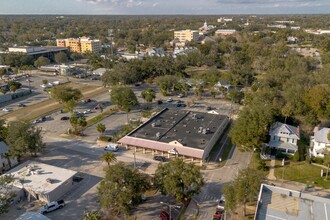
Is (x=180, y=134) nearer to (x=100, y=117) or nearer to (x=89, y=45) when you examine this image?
(x=100, y=117)

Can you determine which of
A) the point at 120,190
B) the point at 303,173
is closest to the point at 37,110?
the point at 120,190

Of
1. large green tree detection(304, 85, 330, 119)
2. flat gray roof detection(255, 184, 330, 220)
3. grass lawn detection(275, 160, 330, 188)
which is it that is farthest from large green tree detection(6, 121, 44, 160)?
large green tree detection(304, 85, 330, 119)

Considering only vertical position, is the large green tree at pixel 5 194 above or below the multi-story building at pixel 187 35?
below

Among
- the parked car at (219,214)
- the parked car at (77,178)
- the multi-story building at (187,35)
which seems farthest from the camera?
the multi-story building at (187,35)

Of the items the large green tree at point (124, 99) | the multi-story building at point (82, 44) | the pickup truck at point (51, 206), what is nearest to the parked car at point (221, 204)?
the pickup truck at point (51, 206)

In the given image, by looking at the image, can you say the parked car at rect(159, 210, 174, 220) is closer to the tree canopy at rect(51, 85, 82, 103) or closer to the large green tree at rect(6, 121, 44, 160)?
the large green tree at rect(6, 121, 44, 160)

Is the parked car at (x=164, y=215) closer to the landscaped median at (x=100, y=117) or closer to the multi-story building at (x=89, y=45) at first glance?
the landscaped median at (x=100, y=117)
